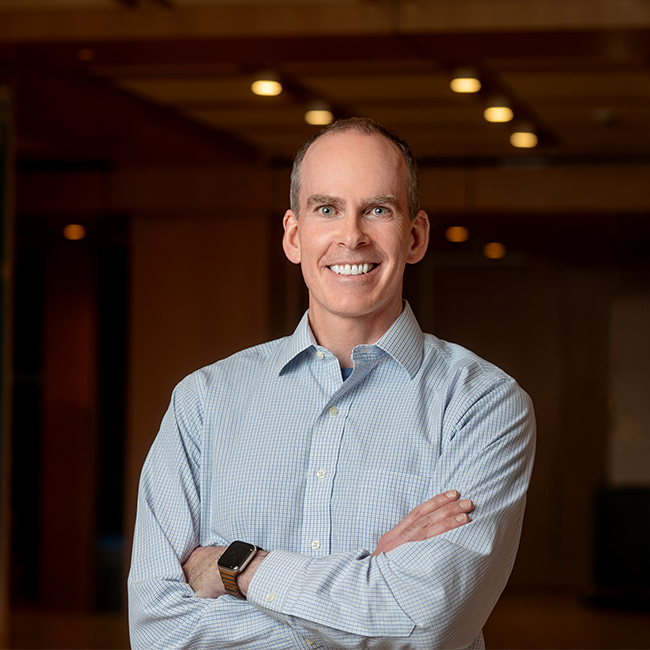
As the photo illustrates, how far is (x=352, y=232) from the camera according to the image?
1.89 meters

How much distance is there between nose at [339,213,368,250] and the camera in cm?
188

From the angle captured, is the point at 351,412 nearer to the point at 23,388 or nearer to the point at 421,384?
the point at 421,384

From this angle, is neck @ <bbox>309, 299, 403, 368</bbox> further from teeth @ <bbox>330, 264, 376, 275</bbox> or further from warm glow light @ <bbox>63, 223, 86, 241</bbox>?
warm glow light @ <bbox>63, 223, 86, 241</bbox>

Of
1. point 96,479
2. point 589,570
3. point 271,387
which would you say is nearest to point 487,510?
point 271,387

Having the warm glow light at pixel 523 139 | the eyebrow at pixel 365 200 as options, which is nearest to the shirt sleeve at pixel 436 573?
the eyebrow at pixel 365 200

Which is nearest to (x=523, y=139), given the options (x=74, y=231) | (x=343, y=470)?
(x=74, y=231)

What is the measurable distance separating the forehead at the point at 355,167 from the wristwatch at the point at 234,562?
653mm

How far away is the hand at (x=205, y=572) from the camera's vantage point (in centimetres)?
186

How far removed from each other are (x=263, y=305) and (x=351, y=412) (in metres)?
5.97

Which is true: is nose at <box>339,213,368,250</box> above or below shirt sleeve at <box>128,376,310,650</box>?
above

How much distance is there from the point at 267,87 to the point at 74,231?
3.33 m

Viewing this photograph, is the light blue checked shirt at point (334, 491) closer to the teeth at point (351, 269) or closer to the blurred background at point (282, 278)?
the teeth at point (351, 269)

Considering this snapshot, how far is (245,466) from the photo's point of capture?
1977 mm

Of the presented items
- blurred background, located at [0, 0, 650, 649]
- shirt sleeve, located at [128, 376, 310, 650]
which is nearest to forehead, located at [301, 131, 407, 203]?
shirt sleeve, located at [128, 376, 310, 650]
